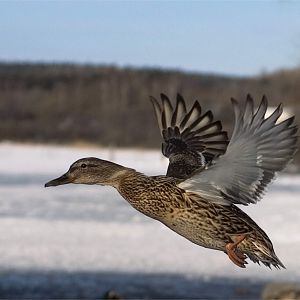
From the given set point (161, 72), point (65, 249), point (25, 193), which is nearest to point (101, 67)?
point (161, 72)

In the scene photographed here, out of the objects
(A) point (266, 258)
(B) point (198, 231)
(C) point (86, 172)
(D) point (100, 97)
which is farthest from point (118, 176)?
(D) point (100, 97)

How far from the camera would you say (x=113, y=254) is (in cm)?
1677

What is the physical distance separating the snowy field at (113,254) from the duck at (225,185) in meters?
11.3

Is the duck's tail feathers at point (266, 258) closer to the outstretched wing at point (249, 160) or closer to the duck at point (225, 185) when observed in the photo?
the duck at point (225, 185)

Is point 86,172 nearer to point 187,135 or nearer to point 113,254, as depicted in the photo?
point 187,135

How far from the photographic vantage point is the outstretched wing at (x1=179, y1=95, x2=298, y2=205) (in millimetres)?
2834

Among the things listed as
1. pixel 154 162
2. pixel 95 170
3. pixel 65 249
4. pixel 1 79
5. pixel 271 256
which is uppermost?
pixel 95 170

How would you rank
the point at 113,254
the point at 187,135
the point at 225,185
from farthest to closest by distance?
the point at 113,254 → the point at 187,135 → the point at 225,185

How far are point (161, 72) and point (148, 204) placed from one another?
75.8 m

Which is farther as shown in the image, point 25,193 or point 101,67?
point 101,67

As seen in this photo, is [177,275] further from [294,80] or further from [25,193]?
[294,80]

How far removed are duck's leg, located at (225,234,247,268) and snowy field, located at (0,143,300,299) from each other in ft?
37.2

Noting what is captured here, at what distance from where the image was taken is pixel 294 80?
2648 inches

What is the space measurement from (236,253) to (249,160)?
0.30 m
